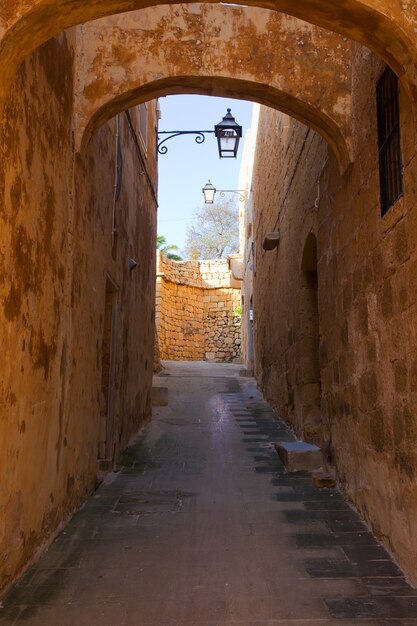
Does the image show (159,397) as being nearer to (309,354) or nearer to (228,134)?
(309,354)

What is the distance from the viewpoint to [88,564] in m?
3.36

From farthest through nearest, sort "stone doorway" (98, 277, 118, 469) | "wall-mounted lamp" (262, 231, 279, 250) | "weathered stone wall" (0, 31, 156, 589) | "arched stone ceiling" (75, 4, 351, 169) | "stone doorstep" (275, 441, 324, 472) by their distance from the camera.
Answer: "wall-mounted lamp" (262, 231, 279, 250)
"stone doorway" (98, 277, 118, 469)
"stone doorstep" (275, 441, 324, 472)
"arched stone ceiling" (75, 4, 351, 169)
"weathered stone wall" (0, 31, 156, 589)

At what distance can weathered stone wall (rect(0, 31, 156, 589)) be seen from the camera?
297 cm

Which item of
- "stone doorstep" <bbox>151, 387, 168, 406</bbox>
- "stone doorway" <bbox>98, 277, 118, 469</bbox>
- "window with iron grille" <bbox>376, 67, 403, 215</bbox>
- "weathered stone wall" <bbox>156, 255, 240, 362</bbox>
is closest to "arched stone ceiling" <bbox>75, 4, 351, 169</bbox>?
"window with iron grille" <bbox>376, 67, 403, 215</bbox>

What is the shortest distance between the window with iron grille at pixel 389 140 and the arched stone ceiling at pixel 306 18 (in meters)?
0.63

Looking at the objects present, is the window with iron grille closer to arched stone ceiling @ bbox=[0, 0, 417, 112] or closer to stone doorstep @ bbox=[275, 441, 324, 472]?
arched stone ceiling @ bbox=[0, 0, 417, 112]

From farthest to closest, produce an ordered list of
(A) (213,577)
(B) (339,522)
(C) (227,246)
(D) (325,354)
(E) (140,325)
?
(C) (227,246)
(E) (140,325)
(D) (325,354)
(B) (339,522)
(A) (213,577)

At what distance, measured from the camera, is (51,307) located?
3.76 m

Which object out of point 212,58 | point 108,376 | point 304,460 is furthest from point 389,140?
point 108,376

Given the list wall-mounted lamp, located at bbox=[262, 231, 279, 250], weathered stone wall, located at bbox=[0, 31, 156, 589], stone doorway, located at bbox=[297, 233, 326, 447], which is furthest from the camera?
wall-mounted lamp, located at bbox=[262, 231, 279, 250]

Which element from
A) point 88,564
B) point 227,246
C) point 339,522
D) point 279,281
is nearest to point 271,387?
point 279,281

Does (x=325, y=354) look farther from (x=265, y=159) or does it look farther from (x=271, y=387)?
(x=265, y=159)

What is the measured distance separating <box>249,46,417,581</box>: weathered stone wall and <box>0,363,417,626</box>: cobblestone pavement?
1.06ft

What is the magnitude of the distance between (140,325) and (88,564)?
5.33 meters
